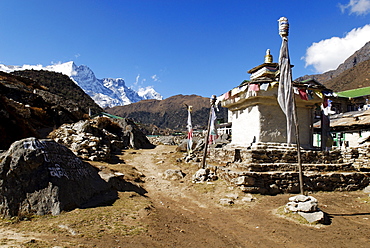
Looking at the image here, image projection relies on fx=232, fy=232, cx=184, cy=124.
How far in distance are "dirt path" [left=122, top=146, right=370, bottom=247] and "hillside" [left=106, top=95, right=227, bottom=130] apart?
8226 cm

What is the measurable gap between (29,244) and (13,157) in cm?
266

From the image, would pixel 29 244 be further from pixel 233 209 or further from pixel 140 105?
pixel 140 105

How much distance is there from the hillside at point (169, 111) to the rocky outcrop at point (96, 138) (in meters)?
64.9

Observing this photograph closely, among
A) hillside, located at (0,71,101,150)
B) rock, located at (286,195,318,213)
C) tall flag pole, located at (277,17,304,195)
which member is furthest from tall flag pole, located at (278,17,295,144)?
hillside, located at (0,71,101,150)

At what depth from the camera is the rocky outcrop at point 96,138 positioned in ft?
47.3

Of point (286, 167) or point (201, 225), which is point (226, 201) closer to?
point (201, 225)

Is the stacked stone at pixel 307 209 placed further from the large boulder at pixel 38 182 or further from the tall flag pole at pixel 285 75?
the large boulder at pixel 38 182

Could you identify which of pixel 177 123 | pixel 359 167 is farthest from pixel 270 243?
pixel 177 123

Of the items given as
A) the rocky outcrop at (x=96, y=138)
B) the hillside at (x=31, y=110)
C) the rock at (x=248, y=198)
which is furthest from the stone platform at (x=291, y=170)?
the hillside at (x=31, y=110)

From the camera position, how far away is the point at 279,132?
11.1m

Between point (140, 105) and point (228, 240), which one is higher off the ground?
point (140, 105)

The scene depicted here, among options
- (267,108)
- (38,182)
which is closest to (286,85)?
(267,108)

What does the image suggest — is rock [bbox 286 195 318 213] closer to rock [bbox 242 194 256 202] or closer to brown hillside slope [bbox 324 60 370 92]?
rock [bbox 242 194 256 202]

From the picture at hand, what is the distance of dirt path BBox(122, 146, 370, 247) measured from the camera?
5.04 meters
